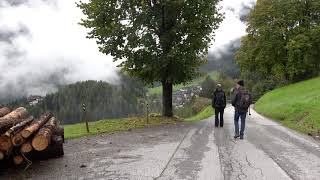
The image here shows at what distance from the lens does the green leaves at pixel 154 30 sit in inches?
1083

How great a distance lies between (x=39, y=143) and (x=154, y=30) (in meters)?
17.4

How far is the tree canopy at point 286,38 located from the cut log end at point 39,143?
51.6 m

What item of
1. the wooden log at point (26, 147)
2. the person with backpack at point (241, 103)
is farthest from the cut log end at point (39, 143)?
the person with backpack at point (241, 103)

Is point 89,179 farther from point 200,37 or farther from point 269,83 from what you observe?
point 269,83

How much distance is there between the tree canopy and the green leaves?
34655mm

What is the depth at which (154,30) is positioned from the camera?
28.5 meters

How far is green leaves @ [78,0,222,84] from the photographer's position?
90.3 ft

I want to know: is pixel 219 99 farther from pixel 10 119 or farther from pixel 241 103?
pixel 10 119

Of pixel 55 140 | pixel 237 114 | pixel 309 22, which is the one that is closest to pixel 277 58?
pixel 309 22

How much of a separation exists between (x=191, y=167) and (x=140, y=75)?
18.9 meters

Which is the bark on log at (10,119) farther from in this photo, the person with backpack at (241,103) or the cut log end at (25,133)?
the person with backpack at (241,103)

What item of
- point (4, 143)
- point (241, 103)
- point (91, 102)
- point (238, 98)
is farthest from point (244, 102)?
point (91, 102)

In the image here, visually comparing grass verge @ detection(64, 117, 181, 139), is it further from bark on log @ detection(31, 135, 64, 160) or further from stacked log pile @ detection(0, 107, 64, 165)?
stacked log pile @ detection(0, 107, 64, 165)

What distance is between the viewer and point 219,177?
10.7 m
